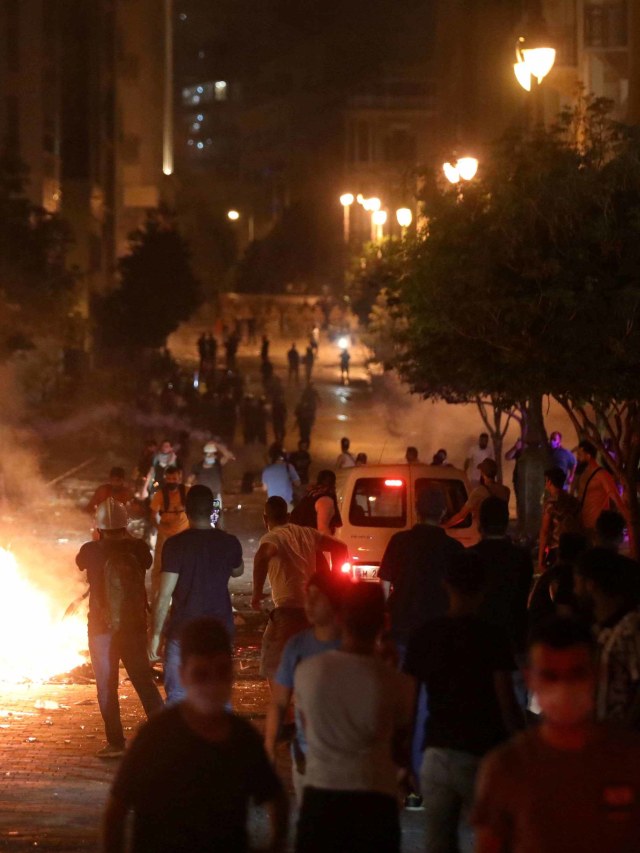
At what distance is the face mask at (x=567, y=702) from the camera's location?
3.65 metres

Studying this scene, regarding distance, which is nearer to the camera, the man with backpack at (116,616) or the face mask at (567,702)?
the face mask at (567,702)

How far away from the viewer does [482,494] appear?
40.7ft

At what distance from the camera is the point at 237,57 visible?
144 metres

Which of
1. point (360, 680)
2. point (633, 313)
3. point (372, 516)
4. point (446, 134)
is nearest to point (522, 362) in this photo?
point (633, 313)

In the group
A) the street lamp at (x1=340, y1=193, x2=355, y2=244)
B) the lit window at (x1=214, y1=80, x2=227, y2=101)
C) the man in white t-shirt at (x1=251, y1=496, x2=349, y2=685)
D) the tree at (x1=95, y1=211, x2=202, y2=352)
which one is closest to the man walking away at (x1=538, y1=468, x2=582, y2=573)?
the man in white t-shirt at (x1=251, y1=496, x2=349, y2=685)

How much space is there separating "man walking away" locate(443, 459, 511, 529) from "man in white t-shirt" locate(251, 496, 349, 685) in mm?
3748

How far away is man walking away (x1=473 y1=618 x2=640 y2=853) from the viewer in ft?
11.7

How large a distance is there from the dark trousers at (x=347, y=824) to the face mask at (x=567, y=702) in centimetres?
101

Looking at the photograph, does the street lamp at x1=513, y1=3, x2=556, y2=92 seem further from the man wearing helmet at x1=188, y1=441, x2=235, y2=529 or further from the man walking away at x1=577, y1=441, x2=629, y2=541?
the man wearing helmet at x1=188, y1=441, x2=235, y2=529

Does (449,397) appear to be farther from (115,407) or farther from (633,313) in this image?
(115,407)

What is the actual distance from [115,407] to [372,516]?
88.8 feet

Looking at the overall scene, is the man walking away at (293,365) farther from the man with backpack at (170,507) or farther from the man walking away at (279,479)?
the man with backpack at (170,507)

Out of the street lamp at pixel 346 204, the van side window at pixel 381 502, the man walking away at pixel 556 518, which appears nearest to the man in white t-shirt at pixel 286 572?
the man walking away at pixel 556 518

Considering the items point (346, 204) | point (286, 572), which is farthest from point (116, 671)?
point (346, 204)
